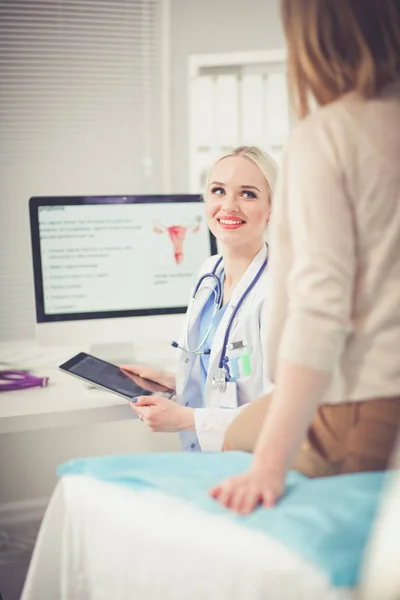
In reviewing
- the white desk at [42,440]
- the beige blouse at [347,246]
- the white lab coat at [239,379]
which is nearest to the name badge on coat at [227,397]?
the white lab coat at [239,379]

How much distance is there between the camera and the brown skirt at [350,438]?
2.07 ft

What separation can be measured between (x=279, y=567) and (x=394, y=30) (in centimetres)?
42

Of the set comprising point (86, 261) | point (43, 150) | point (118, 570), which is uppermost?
point (43, 150)

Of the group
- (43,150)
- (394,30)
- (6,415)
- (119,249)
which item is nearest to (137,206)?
(119,249)

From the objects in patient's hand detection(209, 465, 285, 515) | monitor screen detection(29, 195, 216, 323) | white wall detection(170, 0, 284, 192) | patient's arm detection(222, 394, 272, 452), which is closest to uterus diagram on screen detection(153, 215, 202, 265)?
monitor screen detection(29, 195, 216, 323)

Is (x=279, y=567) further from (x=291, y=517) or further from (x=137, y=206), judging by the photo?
(x=137, y=206)

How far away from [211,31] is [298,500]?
0.58 meters

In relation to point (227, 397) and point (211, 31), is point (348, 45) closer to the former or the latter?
point (211, 31)

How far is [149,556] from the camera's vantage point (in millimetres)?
662

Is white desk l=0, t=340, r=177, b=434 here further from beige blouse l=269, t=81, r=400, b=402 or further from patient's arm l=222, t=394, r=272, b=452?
beige blouse l=269, t=81, r=400, b=402

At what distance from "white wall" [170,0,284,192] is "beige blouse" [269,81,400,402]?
0.58 feet

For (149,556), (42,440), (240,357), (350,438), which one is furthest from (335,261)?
(42,440)

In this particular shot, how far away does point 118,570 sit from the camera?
682mm

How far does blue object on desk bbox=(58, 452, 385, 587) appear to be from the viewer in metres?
0.58
